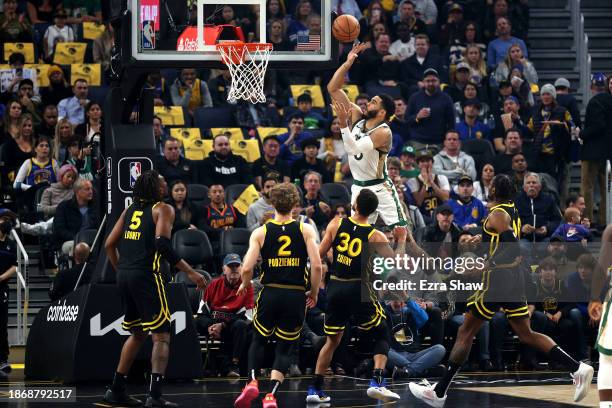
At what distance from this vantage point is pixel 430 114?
74.6ft

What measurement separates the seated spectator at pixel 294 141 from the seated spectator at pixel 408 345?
4.70 m

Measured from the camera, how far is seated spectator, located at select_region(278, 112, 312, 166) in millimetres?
21969

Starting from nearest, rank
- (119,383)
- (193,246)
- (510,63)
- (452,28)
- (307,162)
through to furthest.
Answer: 1. (119,383)
2. (193,246)
3. (307,162)
4. (510,63)
5. (452,28)

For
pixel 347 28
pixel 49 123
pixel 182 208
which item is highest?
pixel 347 28

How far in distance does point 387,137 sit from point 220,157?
648cm

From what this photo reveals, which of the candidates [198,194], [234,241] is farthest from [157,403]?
[198,194]

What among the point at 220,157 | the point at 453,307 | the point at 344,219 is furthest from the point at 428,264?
the point at 344,219

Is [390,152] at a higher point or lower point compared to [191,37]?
lower

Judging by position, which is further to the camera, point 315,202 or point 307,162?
point 307,162

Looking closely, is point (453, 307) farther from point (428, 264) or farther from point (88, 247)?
point (88, 247)

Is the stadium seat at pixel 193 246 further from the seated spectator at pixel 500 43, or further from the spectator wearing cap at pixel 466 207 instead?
the seated spectator at pixel 500 43

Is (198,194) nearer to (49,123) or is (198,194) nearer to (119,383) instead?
(49,123)

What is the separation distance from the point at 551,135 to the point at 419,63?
3.23 meters

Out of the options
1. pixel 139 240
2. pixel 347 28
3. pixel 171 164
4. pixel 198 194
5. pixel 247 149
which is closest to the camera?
pixel 139 240
